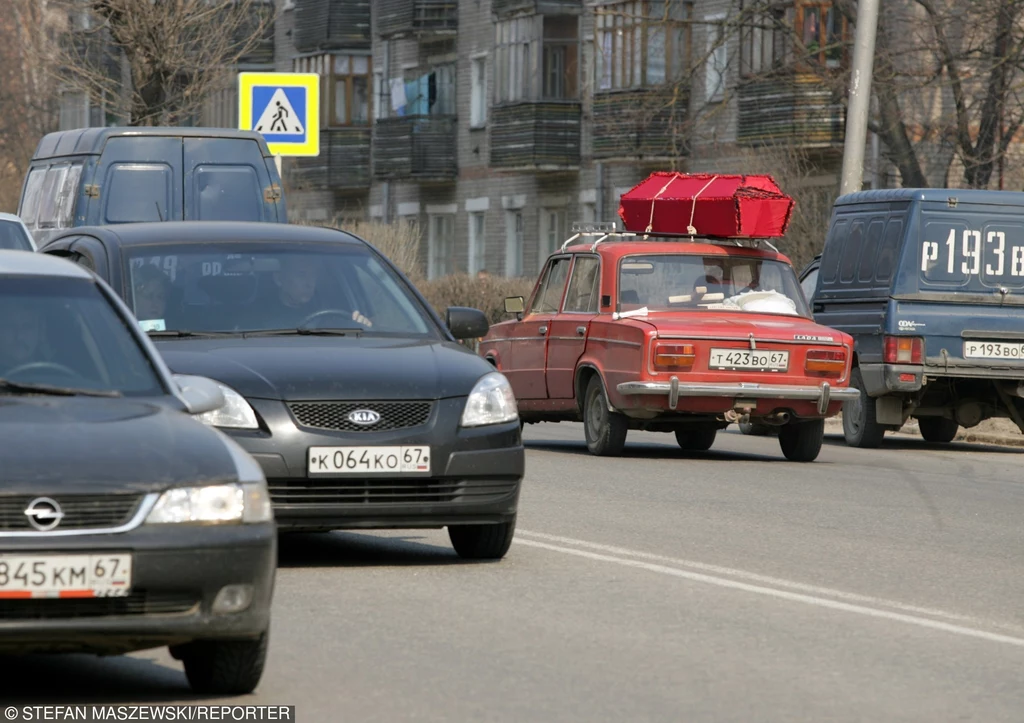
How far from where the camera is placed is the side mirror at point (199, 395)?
7.15m

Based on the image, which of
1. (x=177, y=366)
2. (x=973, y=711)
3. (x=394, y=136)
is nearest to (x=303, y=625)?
(x=177, y=366)

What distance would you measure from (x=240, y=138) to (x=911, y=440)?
750 cm

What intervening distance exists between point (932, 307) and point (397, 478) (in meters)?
11.0

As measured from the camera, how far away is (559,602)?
8945 millimetres

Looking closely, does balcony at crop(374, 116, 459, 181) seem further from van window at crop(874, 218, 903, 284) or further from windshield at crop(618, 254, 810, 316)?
windshield at crop(618, 254, 810, 316)

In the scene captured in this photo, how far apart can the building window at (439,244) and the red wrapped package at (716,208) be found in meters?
34.9

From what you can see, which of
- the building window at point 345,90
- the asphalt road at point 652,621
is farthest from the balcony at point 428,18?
the asphalt road at point 652,621

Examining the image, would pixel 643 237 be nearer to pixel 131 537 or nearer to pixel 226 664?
pixel 226 664

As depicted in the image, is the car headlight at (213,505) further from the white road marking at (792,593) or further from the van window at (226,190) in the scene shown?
the van window at (226,190)

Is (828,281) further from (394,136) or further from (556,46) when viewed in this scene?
(394,136)

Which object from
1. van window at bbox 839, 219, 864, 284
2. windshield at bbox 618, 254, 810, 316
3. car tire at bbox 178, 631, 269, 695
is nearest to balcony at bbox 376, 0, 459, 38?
van window at bbox 839, 219, 864, 284

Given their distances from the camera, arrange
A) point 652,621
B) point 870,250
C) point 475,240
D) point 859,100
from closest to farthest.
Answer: point 652,621, point 870,250, point 859,100, point 475,240

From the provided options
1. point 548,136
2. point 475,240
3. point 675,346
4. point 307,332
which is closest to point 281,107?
point 675,346

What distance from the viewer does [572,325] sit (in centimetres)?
1802
